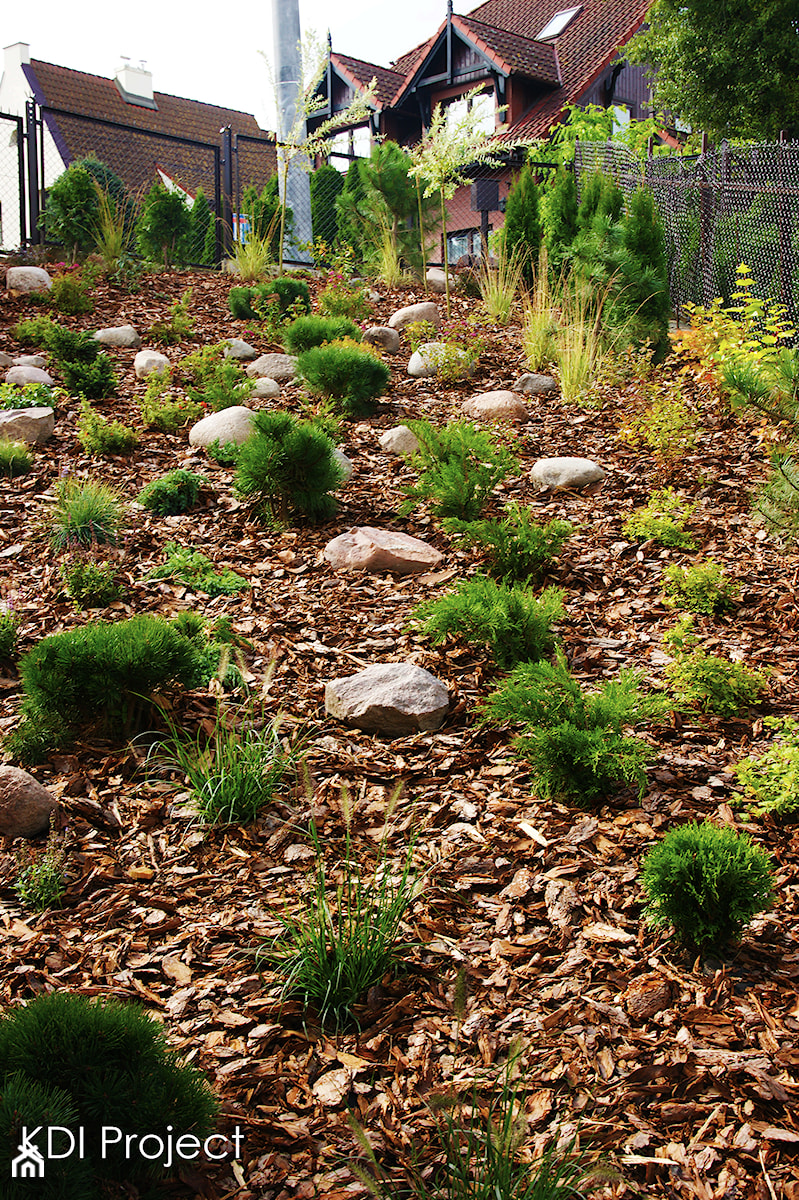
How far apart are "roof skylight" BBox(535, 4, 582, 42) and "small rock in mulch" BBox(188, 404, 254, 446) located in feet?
67.0

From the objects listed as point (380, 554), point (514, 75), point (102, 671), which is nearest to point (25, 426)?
point (380, 554)

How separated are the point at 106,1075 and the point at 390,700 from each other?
1.82 m

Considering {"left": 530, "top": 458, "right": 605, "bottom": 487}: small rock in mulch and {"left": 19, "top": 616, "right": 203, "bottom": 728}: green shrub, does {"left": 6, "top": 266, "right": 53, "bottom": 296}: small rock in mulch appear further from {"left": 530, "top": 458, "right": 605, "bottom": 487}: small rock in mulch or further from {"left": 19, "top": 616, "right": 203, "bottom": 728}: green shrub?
{"left": 19, "top": 616, "right": 203, "bottom": 728}: green shrub

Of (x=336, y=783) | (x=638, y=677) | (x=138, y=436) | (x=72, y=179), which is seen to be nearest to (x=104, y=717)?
(x=336, y=783)

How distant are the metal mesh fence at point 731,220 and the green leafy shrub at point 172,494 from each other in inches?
247

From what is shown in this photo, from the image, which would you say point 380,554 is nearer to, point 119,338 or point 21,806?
point 21,806

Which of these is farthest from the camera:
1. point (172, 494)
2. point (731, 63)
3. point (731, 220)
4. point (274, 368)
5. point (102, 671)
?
point (731, 63)

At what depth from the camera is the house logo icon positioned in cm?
132

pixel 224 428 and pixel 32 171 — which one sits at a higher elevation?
pixel 32 171

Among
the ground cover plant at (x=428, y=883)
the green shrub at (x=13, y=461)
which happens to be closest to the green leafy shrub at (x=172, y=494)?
the ground cover plant at (x=428, y=883)

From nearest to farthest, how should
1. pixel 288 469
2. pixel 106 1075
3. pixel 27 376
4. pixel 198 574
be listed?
pixel 106 1075, pixel 198 574, pixel 288 469, pixel 27 376

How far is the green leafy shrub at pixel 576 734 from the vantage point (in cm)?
277

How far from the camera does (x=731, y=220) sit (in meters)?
8.92

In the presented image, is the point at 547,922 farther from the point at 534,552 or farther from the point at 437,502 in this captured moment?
the point at 437,502
